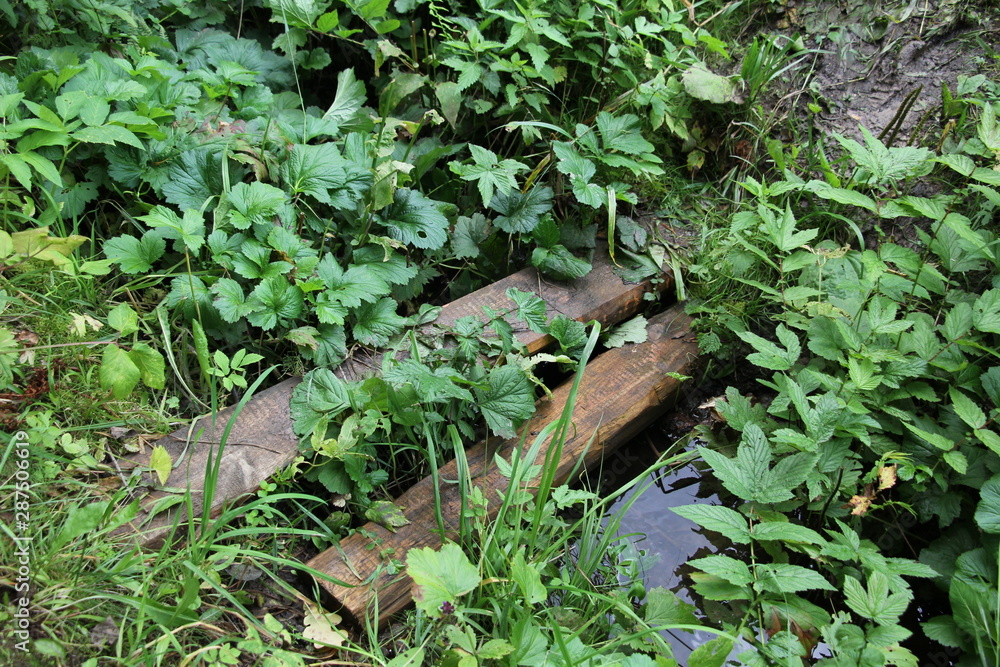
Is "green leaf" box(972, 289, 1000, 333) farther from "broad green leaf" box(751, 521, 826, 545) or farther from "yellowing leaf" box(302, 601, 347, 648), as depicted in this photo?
"yellowing leaf" box(302, 601, 347, 648)

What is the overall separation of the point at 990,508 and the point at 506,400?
1.36 m

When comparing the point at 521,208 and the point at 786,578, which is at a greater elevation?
the point at 521,208

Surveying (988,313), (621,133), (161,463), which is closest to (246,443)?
(161,463)

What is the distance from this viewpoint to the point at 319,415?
195 cm

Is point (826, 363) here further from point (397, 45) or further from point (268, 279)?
point (397, 45)

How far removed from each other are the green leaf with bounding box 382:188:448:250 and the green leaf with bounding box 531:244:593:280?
1.22ft

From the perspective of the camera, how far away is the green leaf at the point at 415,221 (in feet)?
7.55

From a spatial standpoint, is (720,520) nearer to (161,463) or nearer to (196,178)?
(161,463)

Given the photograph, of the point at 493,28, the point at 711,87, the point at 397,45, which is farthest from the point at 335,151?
the point at 711,87

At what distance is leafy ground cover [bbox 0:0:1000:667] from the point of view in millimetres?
1635

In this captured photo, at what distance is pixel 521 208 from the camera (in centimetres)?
250

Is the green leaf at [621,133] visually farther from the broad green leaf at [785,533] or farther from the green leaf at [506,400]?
the broad green leaf at [785,533]

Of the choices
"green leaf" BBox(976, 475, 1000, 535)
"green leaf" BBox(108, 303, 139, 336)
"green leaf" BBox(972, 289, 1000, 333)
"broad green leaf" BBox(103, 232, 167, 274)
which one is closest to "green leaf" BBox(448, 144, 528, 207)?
"broad green leaf" BBox(103, 232, 167, 274)

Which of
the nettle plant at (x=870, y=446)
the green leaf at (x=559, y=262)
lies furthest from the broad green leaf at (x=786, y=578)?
the green leaf at (x=559, y=262)
